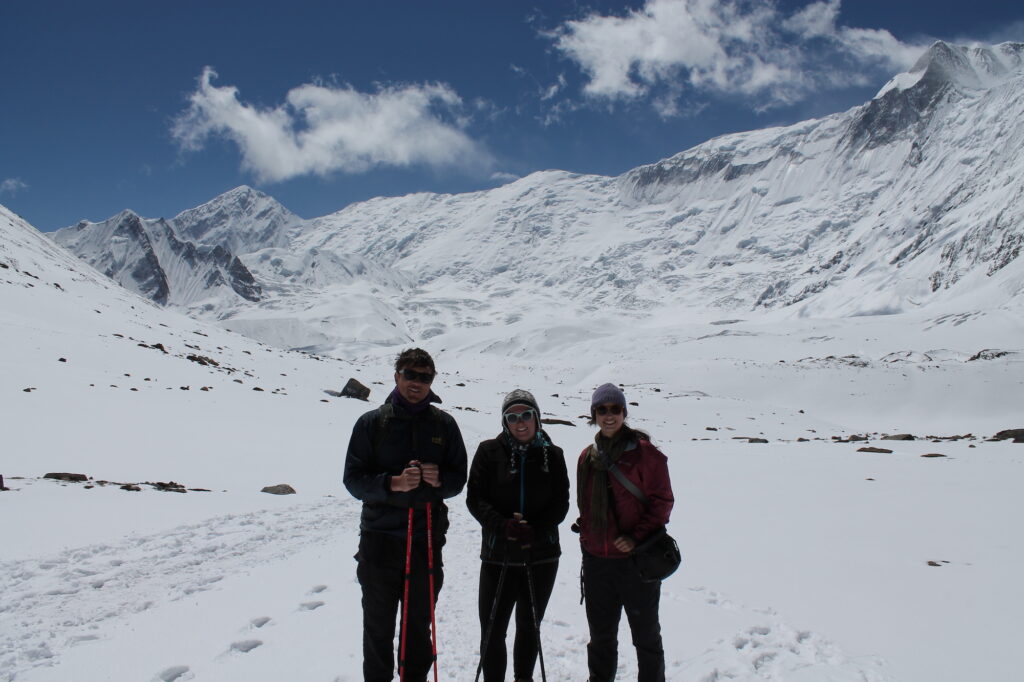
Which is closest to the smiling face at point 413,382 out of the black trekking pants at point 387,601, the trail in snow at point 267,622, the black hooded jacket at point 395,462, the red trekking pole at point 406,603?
the black hooded jacket at point 395,462

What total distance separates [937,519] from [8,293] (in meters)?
48.2

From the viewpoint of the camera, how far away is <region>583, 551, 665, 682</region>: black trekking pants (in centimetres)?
448

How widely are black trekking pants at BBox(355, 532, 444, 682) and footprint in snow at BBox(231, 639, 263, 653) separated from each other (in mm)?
1800

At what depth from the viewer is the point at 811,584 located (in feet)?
24.0

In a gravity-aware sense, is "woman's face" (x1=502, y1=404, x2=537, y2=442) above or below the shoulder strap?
above

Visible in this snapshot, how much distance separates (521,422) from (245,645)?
3613mm

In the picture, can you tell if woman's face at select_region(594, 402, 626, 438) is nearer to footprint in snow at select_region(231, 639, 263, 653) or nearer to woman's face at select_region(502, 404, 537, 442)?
woman's face at select_region(502, 404, 537, 442)

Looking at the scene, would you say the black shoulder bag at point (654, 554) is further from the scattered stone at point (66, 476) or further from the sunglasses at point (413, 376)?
the scattered stone at point (66, 476)

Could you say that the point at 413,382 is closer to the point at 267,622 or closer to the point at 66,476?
the point at 267,622

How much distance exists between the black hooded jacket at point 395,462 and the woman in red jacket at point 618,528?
113 centimetres

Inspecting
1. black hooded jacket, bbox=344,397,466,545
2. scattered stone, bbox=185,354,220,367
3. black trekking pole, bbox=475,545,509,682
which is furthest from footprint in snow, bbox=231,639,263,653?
scattered stone, bbox=185,354,220,367

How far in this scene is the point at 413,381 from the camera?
443 centimetres

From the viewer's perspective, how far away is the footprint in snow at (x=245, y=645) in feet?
18.0

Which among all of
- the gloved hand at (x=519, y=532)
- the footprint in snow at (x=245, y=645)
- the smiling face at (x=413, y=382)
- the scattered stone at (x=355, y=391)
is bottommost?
the footprint in snow at (x=245, y=645)
